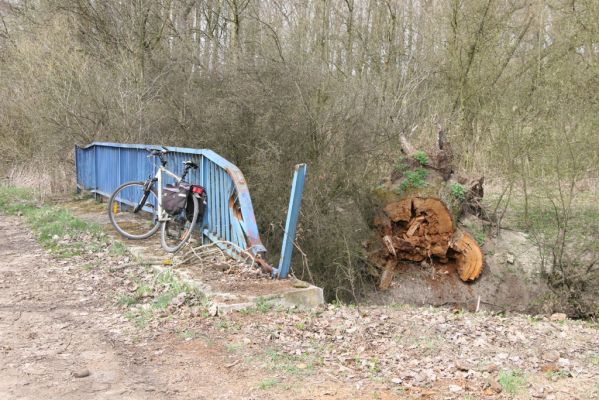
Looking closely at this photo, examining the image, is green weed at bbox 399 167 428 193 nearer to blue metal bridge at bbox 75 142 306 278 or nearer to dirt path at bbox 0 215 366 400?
blue metal bridge at bbox 75 142 306 278

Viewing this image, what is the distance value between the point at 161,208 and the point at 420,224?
4.70 m

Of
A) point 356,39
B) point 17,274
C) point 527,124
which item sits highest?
point 356,39

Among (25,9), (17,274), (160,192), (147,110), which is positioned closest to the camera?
(17,274)

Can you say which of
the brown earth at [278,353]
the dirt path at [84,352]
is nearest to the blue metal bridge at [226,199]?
the brown earth at [278,353]

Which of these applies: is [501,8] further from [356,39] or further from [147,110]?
[147,110]

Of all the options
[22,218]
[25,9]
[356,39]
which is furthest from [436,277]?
[25,9]

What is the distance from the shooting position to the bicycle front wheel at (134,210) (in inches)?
324

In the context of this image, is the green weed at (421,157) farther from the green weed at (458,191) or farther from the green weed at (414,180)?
the green weed at (458,191)

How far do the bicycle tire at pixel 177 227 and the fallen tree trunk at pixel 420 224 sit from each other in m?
3.87

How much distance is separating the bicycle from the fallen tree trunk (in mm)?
3868

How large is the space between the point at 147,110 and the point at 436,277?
6.88 metres

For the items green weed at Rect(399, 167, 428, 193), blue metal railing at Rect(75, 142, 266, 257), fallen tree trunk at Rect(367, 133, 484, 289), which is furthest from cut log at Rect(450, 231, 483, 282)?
blue metal railing at Rect(75, 142, 266, 257)

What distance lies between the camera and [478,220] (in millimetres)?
10703

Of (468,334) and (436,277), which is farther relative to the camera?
(436,277)
